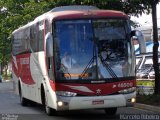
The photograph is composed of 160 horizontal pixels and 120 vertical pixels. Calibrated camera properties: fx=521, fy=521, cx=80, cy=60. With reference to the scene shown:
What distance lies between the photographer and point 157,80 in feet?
69.5

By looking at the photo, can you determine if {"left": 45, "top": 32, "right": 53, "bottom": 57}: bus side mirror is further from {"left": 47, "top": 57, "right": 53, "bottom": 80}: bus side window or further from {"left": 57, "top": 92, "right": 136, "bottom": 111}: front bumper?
{"left": 57, "top": 92, "right": 136, "bottom": 111}: front bumper

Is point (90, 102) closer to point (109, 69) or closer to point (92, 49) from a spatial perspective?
point (109, 69)

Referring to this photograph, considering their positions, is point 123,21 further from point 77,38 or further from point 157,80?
point 157,80

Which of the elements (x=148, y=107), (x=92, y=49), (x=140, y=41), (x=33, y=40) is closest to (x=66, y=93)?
(x=92, y=49)

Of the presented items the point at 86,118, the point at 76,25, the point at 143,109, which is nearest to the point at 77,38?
the point at 76,25

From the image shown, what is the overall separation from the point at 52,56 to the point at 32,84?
15.8ft

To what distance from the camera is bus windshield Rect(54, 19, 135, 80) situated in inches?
597

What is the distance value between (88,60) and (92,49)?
0.38 m

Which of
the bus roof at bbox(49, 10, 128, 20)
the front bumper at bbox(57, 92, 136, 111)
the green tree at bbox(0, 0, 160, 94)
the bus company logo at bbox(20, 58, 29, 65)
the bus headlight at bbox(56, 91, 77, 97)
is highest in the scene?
the green tree at bbox(0, 0, 160, 94)

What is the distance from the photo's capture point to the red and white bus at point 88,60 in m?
15.0

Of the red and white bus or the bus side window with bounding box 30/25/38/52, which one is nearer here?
the red and white bus

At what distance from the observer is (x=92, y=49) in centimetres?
1540

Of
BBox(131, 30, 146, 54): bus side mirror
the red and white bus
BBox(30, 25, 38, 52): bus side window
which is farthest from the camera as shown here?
BBox(30, 25, 38, 52): bus side window

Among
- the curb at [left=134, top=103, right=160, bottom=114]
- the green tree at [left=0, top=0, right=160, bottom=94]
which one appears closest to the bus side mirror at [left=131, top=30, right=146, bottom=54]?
the curb at [left=134, top=103, right=160, bottom=114]
